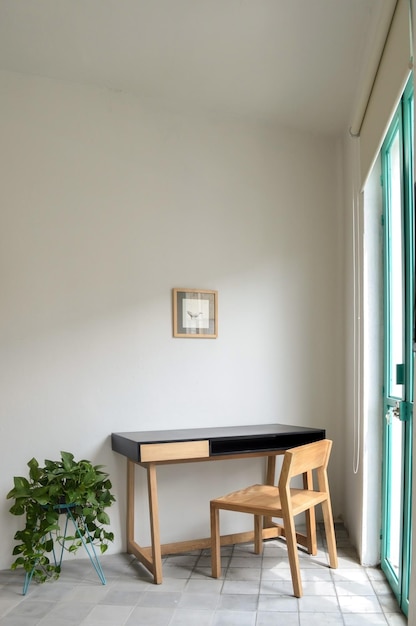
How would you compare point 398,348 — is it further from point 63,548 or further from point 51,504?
point 63,548

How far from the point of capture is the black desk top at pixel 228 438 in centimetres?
300

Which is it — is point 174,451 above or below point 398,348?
below

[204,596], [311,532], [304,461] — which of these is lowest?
[204,596]

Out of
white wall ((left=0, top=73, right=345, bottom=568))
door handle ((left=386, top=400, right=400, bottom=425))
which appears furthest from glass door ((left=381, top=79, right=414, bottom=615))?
white wall ((left=0, top=73, right=345, bottom=568))

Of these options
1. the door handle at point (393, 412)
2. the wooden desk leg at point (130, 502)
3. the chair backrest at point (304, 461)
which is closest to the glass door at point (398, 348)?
the door handle at point (393, 412)

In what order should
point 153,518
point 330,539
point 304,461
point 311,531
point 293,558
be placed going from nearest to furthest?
point 293,558
point 304,461
point 153,518
point 330,539
point 311,531

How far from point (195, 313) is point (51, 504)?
54.7 inches

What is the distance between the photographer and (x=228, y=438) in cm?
311

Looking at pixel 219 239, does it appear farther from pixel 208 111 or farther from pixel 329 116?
pixel 329 116

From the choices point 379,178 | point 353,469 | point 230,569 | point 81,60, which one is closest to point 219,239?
point 379,178

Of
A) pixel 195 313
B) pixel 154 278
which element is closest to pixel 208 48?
pixel 154 278

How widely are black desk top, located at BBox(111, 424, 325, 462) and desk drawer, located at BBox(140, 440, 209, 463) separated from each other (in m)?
0.02

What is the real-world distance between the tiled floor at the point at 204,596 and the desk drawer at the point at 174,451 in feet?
2.00

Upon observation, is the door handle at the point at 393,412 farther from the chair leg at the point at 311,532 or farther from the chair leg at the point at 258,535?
the chair leg at the point at 258,535
